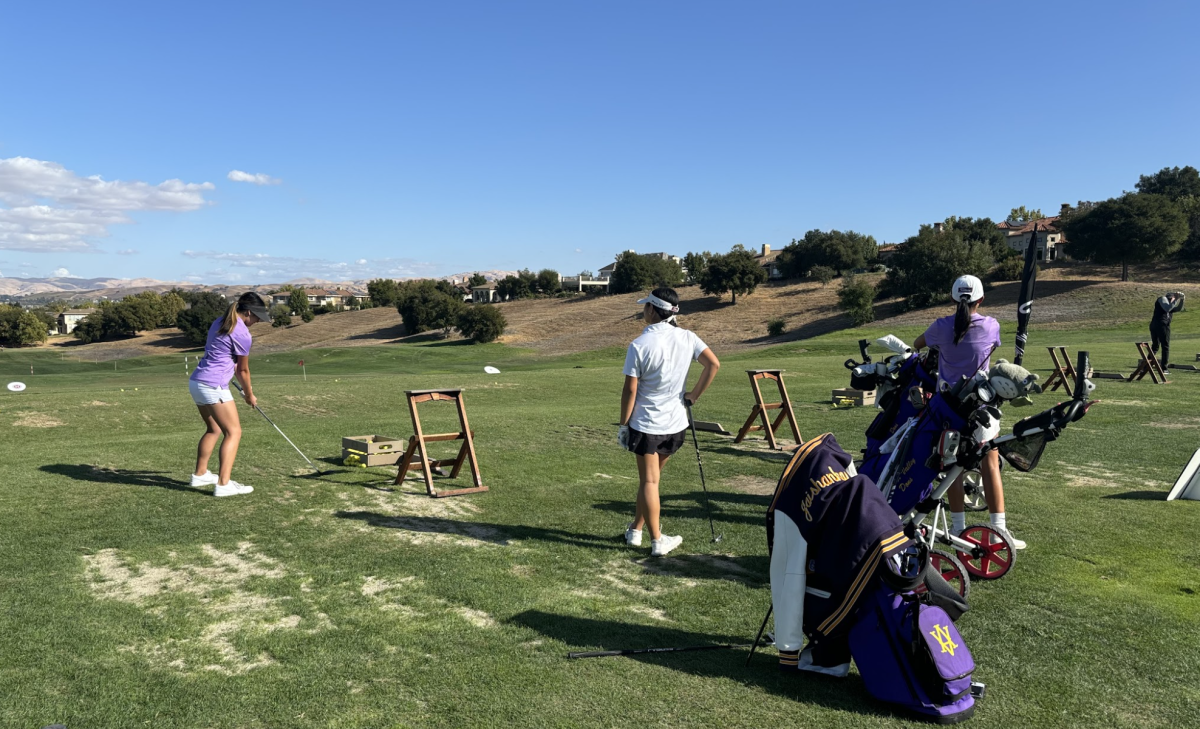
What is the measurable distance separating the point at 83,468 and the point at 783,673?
9863 millimetres

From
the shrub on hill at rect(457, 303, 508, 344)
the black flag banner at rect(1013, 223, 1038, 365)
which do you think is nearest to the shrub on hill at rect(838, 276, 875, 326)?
the shrub on hill at rect(457, 303, 508, 344)

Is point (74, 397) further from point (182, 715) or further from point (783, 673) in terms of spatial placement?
point (783, 673)

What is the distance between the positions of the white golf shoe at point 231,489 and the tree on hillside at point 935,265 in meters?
72.3

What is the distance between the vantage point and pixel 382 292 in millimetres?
134375

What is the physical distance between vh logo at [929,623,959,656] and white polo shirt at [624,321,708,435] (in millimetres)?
3006

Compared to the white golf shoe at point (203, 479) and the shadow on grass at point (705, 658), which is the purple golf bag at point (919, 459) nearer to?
the shadow on grass at point (705, 658)

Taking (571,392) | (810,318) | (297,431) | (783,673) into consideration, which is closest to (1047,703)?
(783,673)

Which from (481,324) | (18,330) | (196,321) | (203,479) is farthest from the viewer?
(18,330)

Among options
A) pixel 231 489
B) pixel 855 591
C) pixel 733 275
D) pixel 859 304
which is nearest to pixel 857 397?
pixel 231 489

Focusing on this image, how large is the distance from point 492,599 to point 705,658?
1764mm

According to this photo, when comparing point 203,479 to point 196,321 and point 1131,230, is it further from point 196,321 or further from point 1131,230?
point 196,321

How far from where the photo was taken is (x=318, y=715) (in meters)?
3.98

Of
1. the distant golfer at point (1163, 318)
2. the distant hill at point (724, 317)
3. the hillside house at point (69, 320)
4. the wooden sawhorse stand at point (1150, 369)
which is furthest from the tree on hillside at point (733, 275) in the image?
the hillside house at point (69, 320)

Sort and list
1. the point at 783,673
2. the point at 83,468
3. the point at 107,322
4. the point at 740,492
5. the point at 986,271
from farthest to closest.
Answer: the point at 107,322 → the point at 986,271 → the point at 83,468 → the point at 740,492 → the point at 783,673
